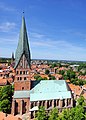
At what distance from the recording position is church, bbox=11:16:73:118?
2216 inches

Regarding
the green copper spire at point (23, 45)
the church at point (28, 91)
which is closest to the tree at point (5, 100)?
the church at point (28, 91)

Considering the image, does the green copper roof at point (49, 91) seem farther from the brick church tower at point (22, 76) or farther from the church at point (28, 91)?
the brick church tower at point (22, 76)

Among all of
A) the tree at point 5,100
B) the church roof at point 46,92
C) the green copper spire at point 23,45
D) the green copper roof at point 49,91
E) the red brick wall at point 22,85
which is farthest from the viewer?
the green copper roof at point 49,91

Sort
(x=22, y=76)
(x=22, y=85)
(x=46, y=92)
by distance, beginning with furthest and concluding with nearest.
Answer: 1. (x=46, y=92)
2. (x=22, y=85)
3. (x=22, y=76)

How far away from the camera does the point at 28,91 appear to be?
58469 millimetres

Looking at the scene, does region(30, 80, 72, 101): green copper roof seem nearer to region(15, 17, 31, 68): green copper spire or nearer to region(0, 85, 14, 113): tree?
region(0, 85, 14, 113): tree

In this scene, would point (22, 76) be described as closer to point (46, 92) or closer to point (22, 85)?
point (22, 85)

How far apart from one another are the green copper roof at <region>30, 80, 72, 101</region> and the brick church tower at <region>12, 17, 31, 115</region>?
2.29 meters

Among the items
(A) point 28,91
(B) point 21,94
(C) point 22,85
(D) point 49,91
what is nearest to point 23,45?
(C) point 22,85

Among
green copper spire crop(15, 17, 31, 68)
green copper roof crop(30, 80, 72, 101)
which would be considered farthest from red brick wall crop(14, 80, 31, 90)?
green copper spire crop(15, 17, 31, 68)

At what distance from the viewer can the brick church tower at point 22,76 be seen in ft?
184

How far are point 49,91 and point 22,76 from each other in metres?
9.33

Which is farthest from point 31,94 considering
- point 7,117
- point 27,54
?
point 7,117

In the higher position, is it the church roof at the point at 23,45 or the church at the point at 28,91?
the church roof at the point at 23,45
